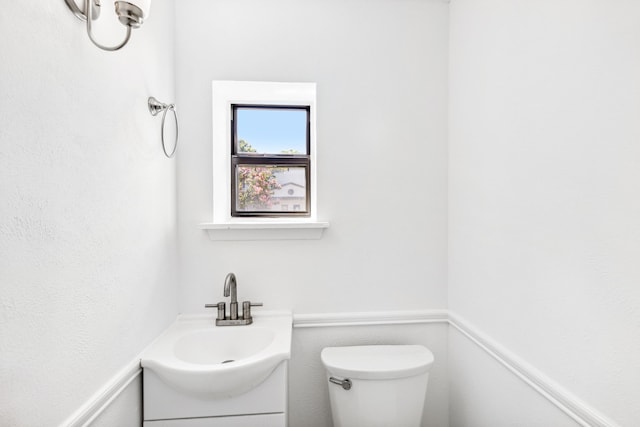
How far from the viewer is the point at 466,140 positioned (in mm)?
1493

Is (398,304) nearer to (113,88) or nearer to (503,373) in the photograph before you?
(503,373)

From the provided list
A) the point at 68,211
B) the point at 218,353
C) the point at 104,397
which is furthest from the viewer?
the point at 218,353

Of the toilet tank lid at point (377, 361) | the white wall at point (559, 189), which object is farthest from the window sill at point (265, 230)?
the white wall at point (559, 189)

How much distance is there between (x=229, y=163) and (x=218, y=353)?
915mm

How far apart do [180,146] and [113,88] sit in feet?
1.85

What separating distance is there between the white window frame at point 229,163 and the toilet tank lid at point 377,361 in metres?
0.55

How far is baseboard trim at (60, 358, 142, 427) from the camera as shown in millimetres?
842

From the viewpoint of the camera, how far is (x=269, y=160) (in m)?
1.77

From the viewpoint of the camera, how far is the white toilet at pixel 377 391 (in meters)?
1.37

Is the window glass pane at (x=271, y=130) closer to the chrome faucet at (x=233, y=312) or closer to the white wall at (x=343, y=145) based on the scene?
the white wall at (x=343, y=145)

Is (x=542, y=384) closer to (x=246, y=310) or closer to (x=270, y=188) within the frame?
(x=246, y=310)

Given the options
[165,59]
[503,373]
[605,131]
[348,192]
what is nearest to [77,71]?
[165,59]

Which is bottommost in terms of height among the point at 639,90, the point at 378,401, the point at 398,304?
the point at 378,401

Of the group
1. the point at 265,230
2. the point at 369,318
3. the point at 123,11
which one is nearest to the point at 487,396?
the point at 369,318
